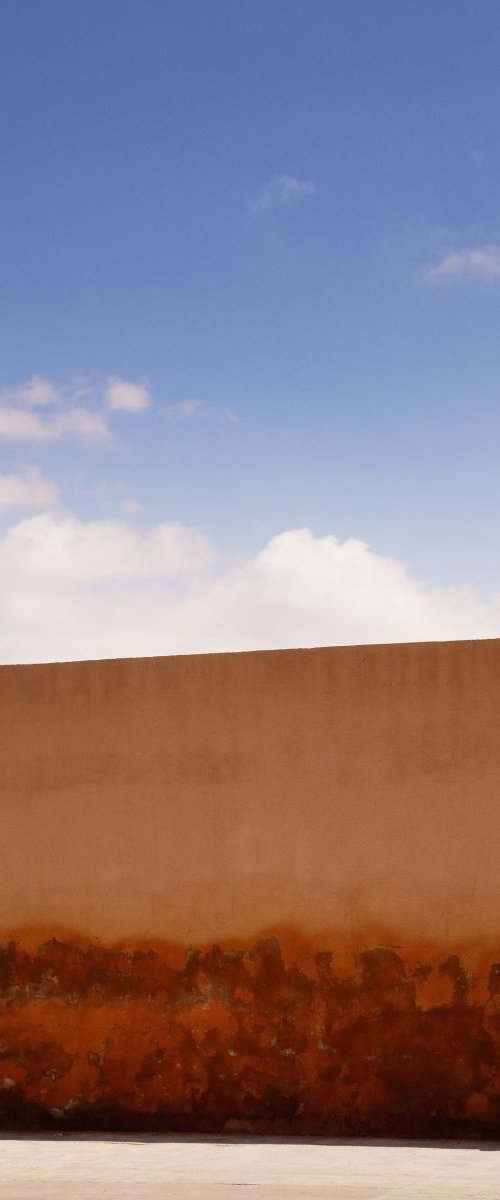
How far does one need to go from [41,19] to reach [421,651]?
4.25m

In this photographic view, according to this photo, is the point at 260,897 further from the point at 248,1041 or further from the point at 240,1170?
the point at 240,1170

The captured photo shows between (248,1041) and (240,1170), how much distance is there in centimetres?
80

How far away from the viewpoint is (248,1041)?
5.82 meters

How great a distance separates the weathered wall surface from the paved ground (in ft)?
0.74

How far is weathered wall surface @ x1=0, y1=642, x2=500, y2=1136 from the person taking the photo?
5656 mm

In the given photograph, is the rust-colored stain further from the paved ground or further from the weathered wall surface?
the paved ground

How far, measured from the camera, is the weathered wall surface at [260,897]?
5.66 m

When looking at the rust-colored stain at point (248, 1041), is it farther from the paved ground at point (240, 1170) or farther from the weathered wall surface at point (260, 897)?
the paved ground at point (240, 1170)

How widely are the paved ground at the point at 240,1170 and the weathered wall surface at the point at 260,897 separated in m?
0.23

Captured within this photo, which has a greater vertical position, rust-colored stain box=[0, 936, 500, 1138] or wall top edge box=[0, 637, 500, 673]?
wall top edge box=[0, 637, 500, 673]

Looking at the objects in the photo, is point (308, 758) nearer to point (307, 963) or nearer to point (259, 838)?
point (259, 838)

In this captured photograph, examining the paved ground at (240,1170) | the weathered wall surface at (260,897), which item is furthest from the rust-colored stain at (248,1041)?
the paved ground at (240,1170)

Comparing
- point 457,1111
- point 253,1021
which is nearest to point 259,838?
point 253,1021

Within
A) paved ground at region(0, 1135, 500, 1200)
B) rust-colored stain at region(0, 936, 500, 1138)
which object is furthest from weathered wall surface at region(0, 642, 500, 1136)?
paved ground at region(0, 1135, 500, 1200)
